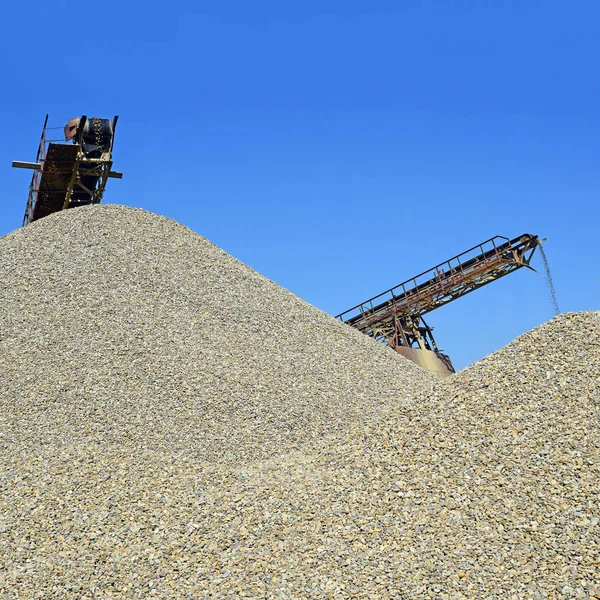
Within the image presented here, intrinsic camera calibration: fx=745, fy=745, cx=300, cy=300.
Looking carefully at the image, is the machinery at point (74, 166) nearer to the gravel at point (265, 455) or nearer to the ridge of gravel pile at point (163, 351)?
the ridge of gravel pile at point (163, 351)

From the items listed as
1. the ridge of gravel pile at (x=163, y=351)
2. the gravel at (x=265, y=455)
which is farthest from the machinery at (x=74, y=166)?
the gravel at (x=265, y=455)

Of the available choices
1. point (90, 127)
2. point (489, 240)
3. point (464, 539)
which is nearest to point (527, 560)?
point (464, 539)

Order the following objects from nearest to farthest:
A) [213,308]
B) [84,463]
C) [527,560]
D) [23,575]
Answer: [527,560] < [23,575] < [84,463] < [213,308]

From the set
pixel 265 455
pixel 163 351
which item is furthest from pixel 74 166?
pixel 265 455

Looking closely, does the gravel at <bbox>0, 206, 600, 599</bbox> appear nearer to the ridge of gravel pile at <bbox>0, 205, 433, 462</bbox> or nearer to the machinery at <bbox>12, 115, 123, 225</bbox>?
the ridge of gravel pile at <bbox>0, 205, 433, 462</bbox>

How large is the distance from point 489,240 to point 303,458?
465 inches

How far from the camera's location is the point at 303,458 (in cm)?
1026

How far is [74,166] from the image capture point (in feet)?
62.3

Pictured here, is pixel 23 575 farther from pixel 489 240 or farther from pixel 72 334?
pixel 489 240

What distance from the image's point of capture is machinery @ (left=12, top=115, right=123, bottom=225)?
61.5ft

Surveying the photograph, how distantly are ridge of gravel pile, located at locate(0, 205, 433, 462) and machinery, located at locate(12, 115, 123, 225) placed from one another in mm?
1652

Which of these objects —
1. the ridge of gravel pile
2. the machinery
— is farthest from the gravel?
the machinery

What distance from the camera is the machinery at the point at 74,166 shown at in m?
18.7

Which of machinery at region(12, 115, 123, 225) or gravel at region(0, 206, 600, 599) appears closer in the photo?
gravel at region(0, 206, 600, 599)
